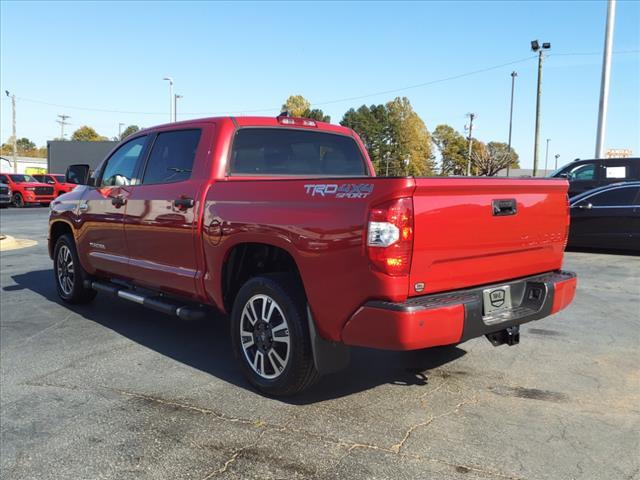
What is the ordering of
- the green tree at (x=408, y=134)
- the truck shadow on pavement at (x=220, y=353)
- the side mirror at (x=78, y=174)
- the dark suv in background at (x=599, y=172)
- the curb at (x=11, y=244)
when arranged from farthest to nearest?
the green tree at (x=408, y=134), the dark suv in background at (x=599, y=172), the curb at (x=11, y=244), the side mirror at (x=78, y=174), the truck shadow on pavement at (x=220, y=353)

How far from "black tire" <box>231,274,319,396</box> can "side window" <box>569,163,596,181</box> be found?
11865 mm

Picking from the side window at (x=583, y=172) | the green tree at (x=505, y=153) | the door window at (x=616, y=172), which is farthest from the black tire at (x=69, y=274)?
the green tree at (x=505, y=153)

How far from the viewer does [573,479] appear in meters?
2.74

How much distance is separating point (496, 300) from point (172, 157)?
304 cm

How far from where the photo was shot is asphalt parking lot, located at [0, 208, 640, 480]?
290cm

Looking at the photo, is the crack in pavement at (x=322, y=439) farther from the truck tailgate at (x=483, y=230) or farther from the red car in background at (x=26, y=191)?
the red car in background at (x=26, y=191)

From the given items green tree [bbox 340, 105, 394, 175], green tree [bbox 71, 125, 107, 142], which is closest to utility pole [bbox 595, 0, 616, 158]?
green tree [bbox 340, 105, 394, 175]

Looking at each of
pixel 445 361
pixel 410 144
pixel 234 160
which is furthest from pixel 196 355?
pixel 410 144

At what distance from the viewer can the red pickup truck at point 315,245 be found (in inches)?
118

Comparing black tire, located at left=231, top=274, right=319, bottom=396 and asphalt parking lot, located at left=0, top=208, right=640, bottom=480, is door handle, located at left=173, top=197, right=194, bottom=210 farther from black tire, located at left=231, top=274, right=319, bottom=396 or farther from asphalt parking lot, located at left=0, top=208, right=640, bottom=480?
asphalt parking lot, located at left=0, top=208, right=640, bottom=480

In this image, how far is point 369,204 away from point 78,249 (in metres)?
4.41

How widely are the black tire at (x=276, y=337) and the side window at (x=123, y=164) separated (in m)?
2.18

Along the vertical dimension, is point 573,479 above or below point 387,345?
below

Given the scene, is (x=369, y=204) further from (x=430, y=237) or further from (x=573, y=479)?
(x=573, y=479)
